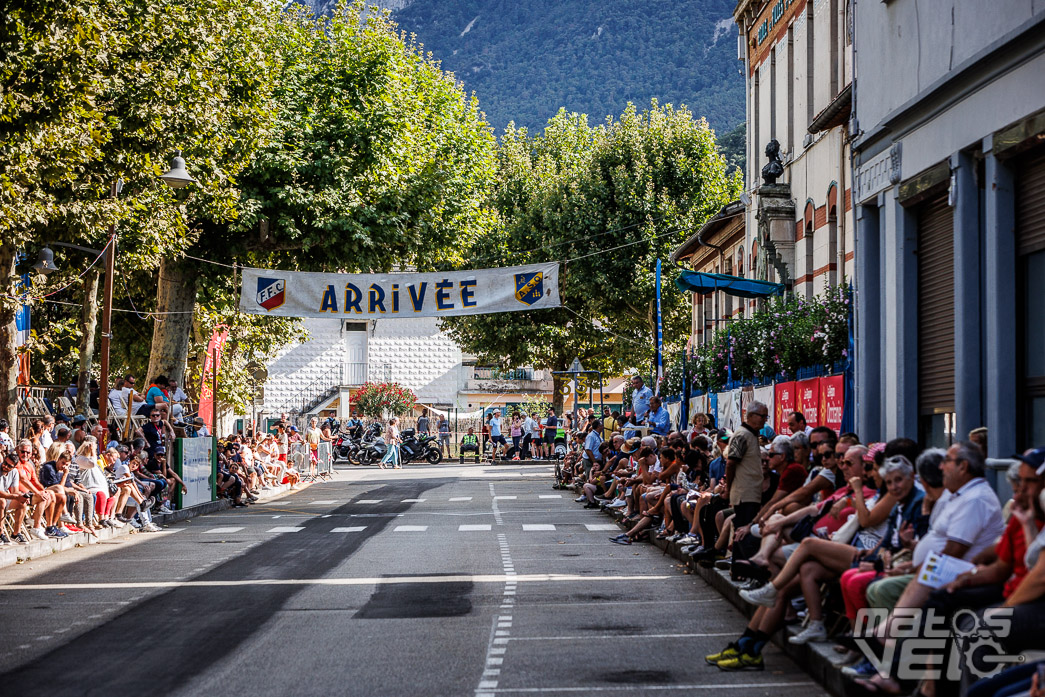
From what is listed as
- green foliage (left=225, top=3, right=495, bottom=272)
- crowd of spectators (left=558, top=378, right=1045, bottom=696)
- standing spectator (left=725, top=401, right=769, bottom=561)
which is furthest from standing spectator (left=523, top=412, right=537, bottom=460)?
standing spectator (left=725, top=401, right=769, bottom=561)

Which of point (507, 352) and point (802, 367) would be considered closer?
point (802, 367)

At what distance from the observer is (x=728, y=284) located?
28484 millimetres

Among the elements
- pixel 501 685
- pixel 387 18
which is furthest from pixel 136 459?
pixel 387 18

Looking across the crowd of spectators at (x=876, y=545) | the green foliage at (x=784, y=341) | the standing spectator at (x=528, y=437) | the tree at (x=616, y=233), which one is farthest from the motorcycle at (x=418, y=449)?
the crowd of spectators at (x=876, y=545)

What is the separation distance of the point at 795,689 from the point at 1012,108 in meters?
6.03

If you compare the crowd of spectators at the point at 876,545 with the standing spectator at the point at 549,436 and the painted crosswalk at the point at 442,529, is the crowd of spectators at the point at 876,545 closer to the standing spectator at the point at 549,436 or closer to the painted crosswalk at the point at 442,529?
the painted crosswalk at the point at 442,529

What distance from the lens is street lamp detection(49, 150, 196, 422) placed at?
73.9 feet

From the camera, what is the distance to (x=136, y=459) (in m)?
23.1

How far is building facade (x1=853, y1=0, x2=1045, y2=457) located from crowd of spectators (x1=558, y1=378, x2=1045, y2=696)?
167cm

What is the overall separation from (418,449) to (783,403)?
106 feet

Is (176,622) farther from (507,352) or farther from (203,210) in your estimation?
(507,352)

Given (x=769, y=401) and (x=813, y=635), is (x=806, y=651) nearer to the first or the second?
(x=813, y=635)

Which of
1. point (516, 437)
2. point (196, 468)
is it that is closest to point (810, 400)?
point (196, 468)

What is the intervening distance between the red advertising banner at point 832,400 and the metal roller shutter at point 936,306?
2.18 metres
